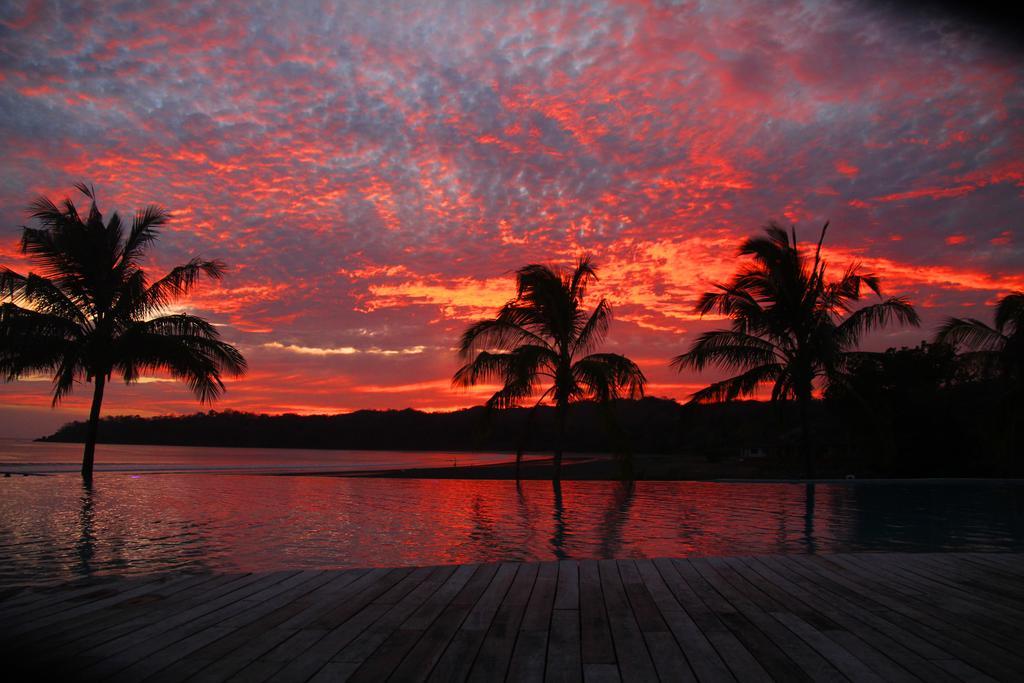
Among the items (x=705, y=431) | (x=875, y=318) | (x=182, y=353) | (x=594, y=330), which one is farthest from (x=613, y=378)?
(x=705, y=431)

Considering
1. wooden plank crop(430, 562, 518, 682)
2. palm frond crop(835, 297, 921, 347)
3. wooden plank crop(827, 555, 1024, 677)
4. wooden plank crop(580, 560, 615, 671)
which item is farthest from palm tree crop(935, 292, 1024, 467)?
wooden plank crop(430, 562, 518, 682)

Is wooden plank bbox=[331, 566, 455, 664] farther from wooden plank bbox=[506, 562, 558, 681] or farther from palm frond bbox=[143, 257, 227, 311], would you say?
palm frond bbox=[143, 257, 227, 311]

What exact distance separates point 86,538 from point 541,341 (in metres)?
11.9

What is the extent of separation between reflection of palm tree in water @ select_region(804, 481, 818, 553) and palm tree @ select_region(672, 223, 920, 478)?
3.08 meters

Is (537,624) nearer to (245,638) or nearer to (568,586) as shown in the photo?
(568,586)

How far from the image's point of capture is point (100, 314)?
18328mm

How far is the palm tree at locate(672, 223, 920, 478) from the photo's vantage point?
62.1 feet

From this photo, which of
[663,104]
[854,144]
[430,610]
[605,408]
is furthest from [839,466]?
[430,610]

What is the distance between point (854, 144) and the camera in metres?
13.3

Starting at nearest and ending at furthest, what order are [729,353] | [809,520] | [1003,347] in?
[809,520] < [1003,347] < [729,353]

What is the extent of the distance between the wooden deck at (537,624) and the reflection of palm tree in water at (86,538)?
2.78 m

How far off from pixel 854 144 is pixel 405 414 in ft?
317

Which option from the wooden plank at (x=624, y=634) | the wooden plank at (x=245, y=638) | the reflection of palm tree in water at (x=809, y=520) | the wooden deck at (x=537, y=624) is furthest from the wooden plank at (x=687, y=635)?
the reflection of palm tree in water at (x=809, y=520)

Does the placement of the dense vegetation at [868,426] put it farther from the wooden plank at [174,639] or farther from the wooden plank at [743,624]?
the wooden plank at [174,639]
